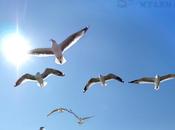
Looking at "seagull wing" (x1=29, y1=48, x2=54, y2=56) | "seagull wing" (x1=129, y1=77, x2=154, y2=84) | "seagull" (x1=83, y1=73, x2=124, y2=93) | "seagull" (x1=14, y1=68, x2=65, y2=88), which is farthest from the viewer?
"seagull wing" (x1=129, y1=77, x2=154, y2=84)

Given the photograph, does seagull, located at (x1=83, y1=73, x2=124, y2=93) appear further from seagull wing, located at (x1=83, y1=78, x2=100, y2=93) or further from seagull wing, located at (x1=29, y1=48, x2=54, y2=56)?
seagull wing, located at (x1=29, y1=48, x2=54, y2=56)

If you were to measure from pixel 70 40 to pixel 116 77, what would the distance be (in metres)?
7.08

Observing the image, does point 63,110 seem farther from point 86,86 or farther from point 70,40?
point 70,40

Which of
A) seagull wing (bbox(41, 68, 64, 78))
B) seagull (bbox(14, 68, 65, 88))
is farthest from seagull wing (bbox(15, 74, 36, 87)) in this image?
seagull wing (bbox(41, 68, 64, 78))

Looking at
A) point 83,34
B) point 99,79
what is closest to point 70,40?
point 83,34

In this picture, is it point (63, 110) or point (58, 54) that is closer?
point (58, 54)

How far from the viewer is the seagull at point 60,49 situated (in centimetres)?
3178

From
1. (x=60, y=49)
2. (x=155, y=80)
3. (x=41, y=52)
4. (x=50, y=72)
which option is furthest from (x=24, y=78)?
(x=155, y=80)

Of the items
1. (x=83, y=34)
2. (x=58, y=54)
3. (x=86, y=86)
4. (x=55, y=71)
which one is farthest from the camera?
(x=86, y=86)

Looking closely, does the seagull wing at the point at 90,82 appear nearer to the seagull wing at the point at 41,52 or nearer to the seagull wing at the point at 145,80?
the seagull wing at the point at 145,80

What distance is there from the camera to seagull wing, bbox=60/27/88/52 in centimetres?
3131

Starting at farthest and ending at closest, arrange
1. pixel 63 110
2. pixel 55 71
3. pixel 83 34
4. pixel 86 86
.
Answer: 1. pixel 63 110
2. pixel 86 86
3. pixel 55 71
4. pixel 83 34

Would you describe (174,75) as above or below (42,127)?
above

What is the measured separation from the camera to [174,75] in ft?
128
